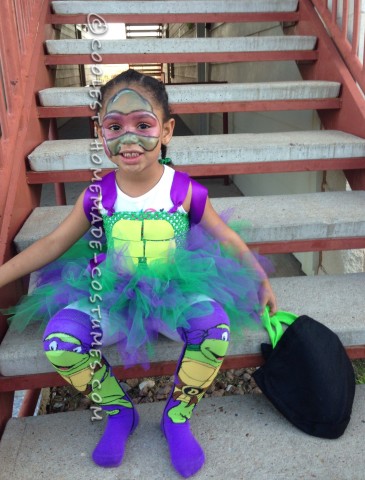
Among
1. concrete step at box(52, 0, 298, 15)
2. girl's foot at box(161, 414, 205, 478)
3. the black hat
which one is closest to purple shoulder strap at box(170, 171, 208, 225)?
the black hat

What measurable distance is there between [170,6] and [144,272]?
2.46 metres

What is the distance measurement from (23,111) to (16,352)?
3.83 feet

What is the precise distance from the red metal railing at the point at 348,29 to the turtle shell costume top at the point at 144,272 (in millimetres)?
1422

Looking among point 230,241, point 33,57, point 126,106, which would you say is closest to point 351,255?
point 230,241

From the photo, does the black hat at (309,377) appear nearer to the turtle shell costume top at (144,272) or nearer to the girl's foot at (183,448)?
the turtle shell costume top at (144,272)

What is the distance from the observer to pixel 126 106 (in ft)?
4.22

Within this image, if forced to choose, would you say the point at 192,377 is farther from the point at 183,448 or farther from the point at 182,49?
→ the point at 182,49

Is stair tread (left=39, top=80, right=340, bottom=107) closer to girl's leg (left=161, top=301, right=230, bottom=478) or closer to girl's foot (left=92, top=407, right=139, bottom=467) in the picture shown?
girl's leg (left=161, top=301, right=230, bottom=478)

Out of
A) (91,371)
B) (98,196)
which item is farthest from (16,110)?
(91,371)

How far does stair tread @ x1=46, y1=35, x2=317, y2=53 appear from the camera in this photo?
270cm

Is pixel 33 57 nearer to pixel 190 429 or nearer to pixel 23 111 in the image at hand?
pixel 23 111

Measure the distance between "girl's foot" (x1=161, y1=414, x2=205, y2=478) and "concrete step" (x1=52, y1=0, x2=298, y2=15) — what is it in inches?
106

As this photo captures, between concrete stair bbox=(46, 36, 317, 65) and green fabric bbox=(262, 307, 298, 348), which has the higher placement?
concrete stair bbox=(46, 36, 317, 65)

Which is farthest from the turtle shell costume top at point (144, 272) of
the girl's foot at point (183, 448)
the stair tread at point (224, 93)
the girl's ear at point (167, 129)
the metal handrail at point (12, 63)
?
the stair tread at point (224, 93)
